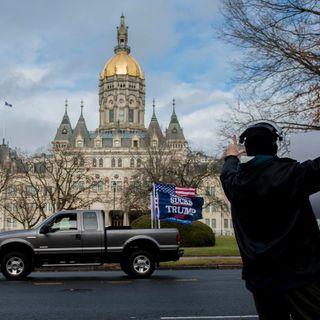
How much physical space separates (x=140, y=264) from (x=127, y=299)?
4.97 metres

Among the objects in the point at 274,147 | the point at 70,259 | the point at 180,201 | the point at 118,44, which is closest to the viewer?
the point at 274,147

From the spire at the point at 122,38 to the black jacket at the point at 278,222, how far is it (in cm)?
17254

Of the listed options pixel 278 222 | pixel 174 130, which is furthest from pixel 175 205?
pixel 174 130

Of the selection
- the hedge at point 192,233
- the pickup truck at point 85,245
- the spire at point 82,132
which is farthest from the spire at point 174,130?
the pickup truck at point 85,245

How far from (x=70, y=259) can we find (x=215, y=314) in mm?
7598

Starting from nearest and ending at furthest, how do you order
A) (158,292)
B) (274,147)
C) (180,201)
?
(274,147), (158,292), (180,201)

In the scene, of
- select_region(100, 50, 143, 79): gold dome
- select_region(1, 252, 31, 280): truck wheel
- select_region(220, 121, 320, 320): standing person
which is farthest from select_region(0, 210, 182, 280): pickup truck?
select_region(100, 50, 143, 79): gold dome

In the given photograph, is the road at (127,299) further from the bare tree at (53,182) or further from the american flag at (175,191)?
the bare tree at (53,182)

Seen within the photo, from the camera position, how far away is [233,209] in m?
3.87

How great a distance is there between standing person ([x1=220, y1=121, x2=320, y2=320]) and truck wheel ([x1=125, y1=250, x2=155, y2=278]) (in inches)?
471

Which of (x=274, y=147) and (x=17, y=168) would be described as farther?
(x=17, y=168)

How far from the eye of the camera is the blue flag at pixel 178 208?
2384cm

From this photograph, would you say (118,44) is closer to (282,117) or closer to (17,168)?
(17,168)

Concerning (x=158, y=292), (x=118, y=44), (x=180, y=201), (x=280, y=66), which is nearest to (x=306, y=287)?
(x=158, y=292)
